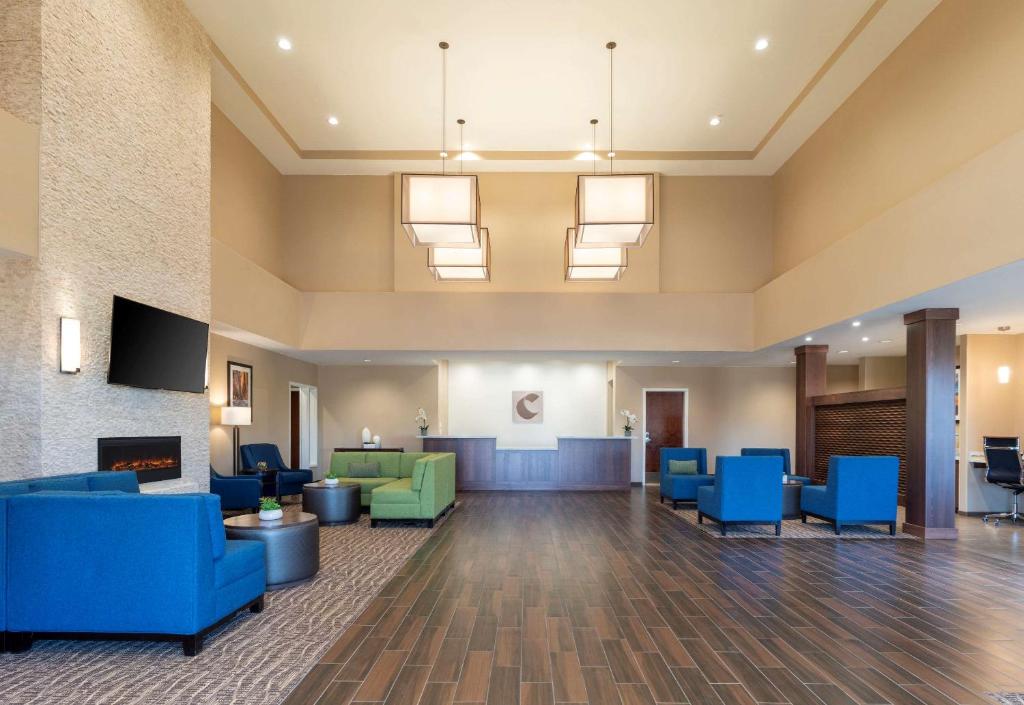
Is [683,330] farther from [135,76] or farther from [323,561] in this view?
[135,76]

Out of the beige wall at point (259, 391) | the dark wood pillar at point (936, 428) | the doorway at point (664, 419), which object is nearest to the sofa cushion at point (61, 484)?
the beige wall at point (259, 391)

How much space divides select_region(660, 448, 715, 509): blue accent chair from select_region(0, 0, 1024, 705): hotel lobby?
64 millimetres

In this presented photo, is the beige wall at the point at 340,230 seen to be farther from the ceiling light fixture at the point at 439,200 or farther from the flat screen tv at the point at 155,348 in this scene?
the ceiling light fixture at the point at 439,200

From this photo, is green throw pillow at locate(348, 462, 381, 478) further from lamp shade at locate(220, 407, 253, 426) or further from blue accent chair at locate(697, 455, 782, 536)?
blue accent chair at locate(697, 455, 782, 536)

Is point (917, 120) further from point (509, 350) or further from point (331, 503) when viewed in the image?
point (331, 503)

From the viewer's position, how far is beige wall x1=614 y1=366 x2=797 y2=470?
13.3 metres

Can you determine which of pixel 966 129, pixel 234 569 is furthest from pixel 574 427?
pixel 234 569

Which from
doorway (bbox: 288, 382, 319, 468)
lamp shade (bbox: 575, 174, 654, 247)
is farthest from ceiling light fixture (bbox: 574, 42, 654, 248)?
doorway (bbox: 288, 382, 319, 468)

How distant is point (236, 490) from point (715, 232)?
928cm

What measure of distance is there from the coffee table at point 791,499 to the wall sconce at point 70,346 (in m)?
8.02

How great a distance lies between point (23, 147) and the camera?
14.0 feet

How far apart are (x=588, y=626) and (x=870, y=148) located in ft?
24.6

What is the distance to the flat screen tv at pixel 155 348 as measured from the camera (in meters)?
5.27

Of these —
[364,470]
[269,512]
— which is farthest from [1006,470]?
[269,512]
